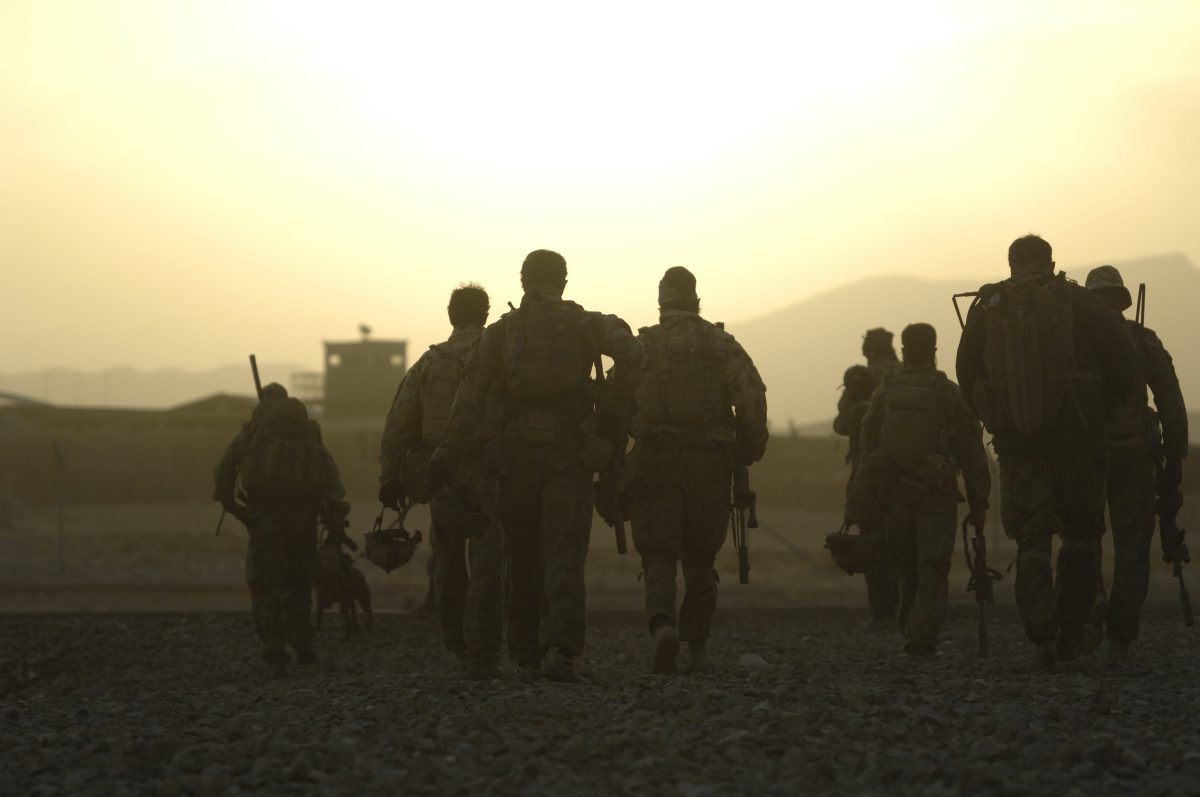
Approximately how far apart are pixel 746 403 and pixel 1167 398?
2.33 m

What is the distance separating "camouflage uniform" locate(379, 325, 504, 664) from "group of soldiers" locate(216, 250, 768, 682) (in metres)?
0.01

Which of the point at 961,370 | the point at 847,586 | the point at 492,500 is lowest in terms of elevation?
the point at 847,586

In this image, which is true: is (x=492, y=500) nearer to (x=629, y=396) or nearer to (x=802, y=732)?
(x=629, y=396)

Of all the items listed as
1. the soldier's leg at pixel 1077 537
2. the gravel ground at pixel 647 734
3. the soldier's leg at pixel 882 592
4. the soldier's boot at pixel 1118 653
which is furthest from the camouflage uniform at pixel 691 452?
the soldier's leg at pixel 882 592

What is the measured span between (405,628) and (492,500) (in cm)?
531

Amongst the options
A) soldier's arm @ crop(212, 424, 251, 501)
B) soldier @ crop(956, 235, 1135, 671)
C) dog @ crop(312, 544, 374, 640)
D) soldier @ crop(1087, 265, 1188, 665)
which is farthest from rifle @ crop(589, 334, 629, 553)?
dog @ crop(312, 544, 374, 640)

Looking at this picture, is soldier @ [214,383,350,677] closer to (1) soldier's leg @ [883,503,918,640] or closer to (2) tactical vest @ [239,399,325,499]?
(2) tactical vest @ [239,399,325,499]

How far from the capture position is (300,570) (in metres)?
12.4

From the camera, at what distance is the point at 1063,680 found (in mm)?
8461

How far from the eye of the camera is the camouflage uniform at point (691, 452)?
31.6ft

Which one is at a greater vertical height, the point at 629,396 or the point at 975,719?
the point at 629,396

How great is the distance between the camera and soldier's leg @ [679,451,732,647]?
9656 mm

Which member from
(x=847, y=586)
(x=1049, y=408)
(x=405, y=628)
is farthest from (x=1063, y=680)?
(x=847, y=586)

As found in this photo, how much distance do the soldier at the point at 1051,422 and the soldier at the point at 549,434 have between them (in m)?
1.94
